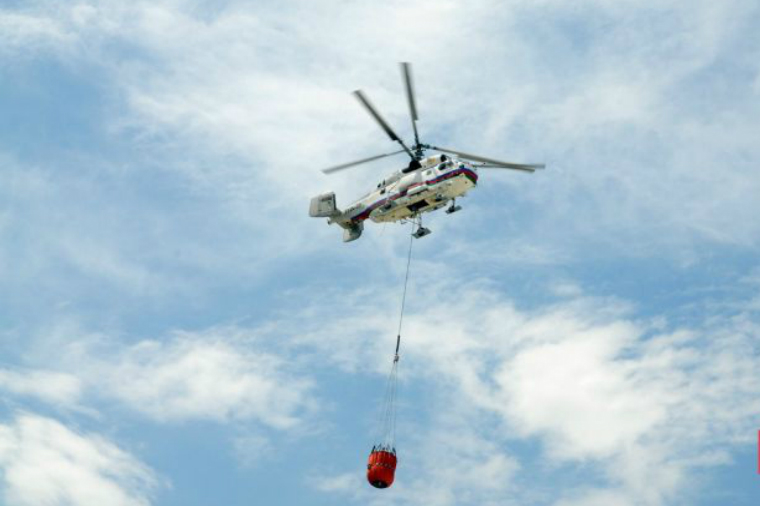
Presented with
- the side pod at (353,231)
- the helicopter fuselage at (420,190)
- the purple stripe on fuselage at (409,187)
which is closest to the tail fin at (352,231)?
the side pod at (353,231)

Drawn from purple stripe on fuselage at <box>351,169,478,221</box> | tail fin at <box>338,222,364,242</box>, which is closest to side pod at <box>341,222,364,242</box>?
tail fin at <box>338,222,364,242</box>

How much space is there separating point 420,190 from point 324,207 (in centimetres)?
1038

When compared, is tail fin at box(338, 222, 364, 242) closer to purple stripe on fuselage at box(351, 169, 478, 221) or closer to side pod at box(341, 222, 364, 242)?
side pod at box(341, 222, 364, 242)

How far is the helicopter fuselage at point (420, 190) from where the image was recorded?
62.2m

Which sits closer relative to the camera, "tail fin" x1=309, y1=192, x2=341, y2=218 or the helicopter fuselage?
the helicopter fuselage

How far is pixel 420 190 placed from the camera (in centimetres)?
6334

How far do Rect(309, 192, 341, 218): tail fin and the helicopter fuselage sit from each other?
9.39 feet

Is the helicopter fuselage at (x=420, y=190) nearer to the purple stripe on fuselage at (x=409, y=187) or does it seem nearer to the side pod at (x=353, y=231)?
the purple stripe on fuselage at (x=409, y=187)

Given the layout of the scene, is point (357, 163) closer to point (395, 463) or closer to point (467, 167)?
point (467, 167)

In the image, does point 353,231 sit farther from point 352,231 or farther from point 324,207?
point 324,207

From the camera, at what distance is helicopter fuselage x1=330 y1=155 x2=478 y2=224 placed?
6219cm

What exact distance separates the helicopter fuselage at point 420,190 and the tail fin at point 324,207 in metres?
2.86

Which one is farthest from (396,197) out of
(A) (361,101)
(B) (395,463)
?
(B) (395,463)

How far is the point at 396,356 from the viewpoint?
198 ft
